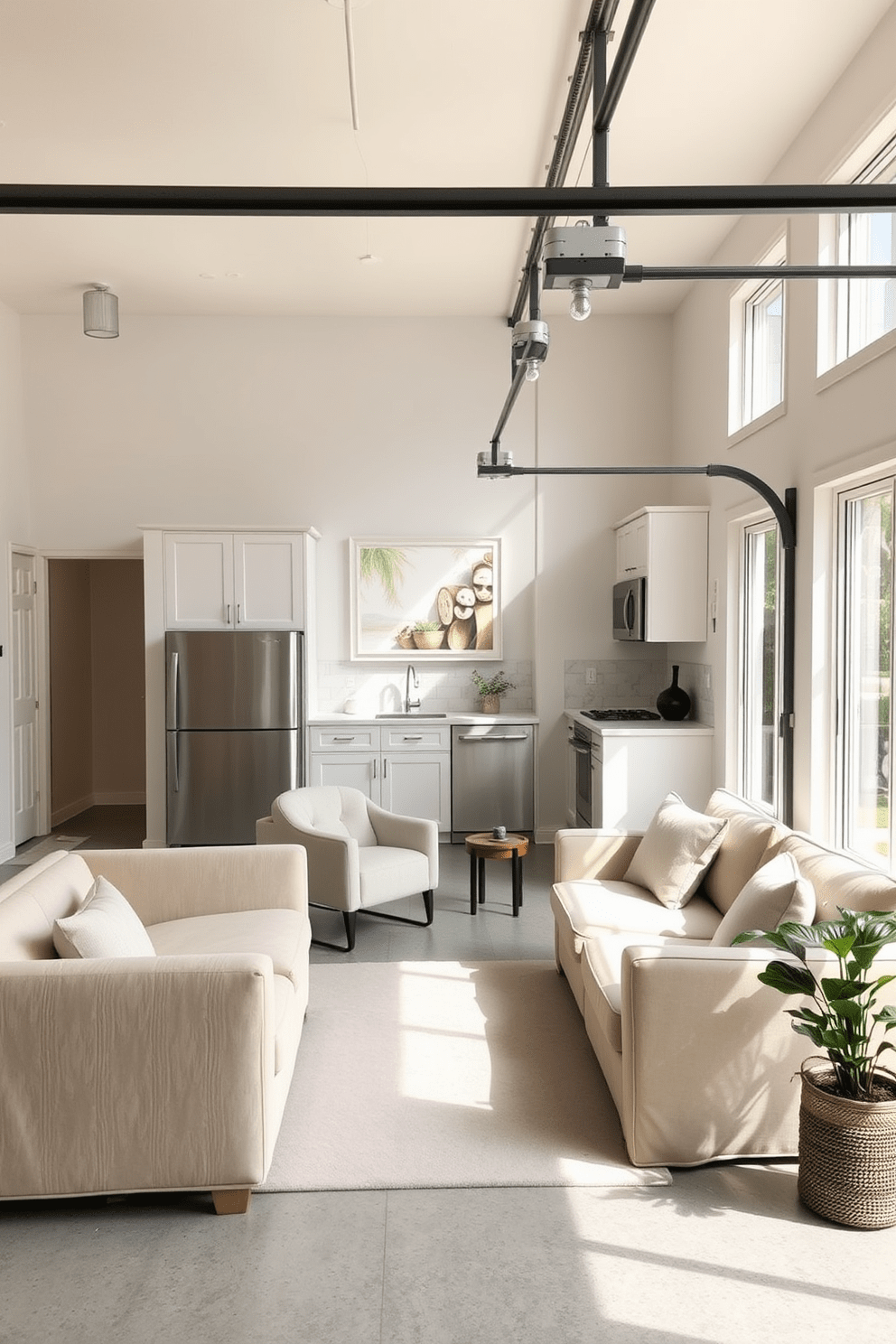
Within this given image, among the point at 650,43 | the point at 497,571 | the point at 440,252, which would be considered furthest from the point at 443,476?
the point at 650,43

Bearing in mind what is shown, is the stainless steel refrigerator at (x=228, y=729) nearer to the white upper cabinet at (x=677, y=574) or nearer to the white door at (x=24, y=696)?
the white door at (x=24, y=696)

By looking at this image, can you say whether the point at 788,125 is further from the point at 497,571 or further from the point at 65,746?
A: the point at 65,746

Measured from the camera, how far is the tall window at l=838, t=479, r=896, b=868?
13.1ft

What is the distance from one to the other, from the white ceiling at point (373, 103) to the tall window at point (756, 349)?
0.46 meters

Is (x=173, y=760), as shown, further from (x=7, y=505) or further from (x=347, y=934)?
(x=347, y=934)

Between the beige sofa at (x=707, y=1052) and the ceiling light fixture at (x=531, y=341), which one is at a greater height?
the ceiling light fixture at (x=531, y=341)

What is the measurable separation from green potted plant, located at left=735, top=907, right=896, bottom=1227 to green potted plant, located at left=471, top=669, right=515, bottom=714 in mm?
4703

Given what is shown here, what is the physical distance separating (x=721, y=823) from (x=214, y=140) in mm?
3754

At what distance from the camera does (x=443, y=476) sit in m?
7.43

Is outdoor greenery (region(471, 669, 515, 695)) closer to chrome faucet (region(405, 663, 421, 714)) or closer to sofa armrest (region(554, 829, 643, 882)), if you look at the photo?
chrome faucet (region(405, 663, 421, 714))

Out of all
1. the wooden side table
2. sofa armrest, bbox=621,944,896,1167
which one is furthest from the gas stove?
sofa armrest, bbox=621,944,896,1167

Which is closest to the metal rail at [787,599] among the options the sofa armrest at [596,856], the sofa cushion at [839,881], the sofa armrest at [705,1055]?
the sofa armrest at [596,856]

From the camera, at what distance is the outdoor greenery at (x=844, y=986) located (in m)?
2.54

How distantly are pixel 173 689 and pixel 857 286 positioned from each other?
15.1 ft
